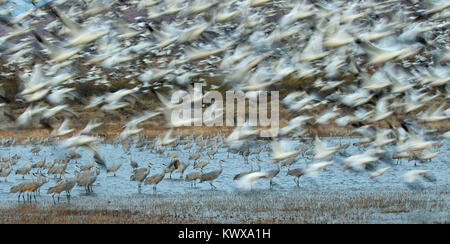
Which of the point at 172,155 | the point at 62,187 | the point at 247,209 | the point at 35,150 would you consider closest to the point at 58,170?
the point at 62,187

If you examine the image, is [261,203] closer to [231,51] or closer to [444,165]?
[231,51]

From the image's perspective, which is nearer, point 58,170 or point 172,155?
point 58,170

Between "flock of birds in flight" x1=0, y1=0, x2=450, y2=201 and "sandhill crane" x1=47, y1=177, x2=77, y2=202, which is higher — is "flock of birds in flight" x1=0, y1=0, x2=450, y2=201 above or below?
above

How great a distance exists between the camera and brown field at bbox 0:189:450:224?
496 inches

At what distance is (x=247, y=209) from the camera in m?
13.6

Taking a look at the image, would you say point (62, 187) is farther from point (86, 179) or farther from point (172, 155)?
point (172, 155)

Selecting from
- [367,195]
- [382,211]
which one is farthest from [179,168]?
[382,211]

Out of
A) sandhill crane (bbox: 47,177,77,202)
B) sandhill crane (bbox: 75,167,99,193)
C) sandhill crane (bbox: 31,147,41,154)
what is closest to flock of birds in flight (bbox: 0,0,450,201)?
sandhill crane (bbox: 47,177,77,202)

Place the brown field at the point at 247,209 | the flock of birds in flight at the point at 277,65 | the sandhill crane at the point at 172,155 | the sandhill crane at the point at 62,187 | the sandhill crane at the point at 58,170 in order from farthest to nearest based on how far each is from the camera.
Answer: the sandhill crane at the point at 172,155, the sandhill crane at the point at 58,170, the sandhill crane at the point at 62,187, the brown field at the point at 247,209, the flock of birds in flight at the point at 277,65

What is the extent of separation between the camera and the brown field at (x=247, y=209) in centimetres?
1259

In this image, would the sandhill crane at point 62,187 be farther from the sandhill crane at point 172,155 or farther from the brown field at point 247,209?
the sandhill crane at point 172,155

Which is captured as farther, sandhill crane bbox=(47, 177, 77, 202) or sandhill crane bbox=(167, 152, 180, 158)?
sandhill crane bbox=(167, 152, 180, 158)

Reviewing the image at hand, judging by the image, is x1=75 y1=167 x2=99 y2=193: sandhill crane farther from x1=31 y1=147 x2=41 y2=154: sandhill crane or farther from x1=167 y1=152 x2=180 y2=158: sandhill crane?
x1=31 y1=147 x2=41 y2=154: sandhill crane

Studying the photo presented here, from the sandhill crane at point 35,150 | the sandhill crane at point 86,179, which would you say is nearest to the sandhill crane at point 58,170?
the sandhill crane at point 86,179
